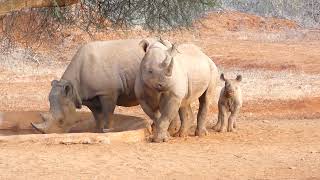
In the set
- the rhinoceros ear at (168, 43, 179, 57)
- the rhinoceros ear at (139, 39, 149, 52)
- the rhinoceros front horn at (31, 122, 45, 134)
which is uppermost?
the rhinoceros ear at (139, 39, 149, 52)

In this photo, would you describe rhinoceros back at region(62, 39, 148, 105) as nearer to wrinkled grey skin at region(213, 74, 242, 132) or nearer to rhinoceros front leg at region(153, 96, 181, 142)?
rhinoceros front leg at region(153, 96, 181, 142)

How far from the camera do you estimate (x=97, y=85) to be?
520 inches

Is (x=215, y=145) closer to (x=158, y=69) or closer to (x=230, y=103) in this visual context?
(x=158, y=69)

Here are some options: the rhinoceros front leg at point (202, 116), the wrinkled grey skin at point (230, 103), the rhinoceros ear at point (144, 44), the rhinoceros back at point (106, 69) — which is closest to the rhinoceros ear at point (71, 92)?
the rhinoceros back at point (106, 69)

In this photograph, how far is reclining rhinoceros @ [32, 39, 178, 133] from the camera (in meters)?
13.0

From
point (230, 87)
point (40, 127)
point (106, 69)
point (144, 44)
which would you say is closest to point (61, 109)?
point (40, 127)

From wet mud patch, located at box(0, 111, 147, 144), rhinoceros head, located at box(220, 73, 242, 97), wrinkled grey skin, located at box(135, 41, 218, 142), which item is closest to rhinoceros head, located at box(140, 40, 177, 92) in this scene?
wrinkled grey skin, located at box(135, 41, 218, 142)

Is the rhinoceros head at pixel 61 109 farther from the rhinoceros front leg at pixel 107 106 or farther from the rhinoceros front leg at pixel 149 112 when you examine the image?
the rhinoceros front leg at pixel 149 112

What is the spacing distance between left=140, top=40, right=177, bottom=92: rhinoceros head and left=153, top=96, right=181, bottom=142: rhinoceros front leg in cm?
25

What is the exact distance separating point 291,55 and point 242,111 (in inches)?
679

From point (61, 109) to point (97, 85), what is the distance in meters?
0.73

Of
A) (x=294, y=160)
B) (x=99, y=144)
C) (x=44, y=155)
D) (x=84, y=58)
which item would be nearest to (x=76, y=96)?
(x=84, y=58)

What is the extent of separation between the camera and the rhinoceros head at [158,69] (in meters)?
12.1

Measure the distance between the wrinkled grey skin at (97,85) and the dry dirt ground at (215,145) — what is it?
4.23 ft
